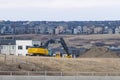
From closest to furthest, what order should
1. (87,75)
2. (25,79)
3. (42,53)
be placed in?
1. (25,79)
2. (87,75)
3. (42,53)

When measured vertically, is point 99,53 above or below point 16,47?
above

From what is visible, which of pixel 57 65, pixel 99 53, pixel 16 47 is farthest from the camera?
pixel 16 47


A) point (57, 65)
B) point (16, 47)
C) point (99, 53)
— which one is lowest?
point (16, 47)

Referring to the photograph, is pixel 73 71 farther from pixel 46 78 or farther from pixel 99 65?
pixel 46 78

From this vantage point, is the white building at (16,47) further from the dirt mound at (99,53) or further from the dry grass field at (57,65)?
the dry grass field at (57,65)

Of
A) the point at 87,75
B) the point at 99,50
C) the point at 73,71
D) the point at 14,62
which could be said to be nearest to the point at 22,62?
the point at 14,62

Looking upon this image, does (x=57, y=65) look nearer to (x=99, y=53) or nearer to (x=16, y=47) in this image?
(x=99, y=53)

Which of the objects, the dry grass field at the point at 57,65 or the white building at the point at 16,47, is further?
the white building at the point at 16,47

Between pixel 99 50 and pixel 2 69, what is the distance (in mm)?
36820

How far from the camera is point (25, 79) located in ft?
166

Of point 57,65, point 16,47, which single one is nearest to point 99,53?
point 16,47

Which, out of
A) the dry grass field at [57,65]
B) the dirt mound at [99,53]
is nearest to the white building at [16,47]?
the dirt mound at [99,53]

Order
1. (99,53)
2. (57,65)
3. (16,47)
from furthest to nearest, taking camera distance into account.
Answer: (16,47)
(99,53)
(57,65)

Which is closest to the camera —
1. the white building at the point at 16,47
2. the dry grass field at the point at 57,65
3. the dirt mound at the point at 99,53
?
the dry grass field at the point at 57,65
